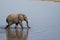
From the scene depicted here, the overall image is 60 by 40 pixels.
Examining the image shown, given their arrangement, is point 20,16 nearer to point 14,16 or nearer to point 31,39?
point 14,16

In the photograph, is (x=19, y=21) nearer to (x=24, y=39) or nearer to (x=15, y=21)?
(x=15, y=21)

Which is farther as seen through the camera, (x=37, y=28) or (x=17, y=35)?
(x=37, y=28)

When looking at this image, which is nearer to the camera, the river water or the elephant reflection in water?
the elephant reflection in water

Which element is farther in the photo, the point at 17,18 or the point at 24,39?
the point at 17,18

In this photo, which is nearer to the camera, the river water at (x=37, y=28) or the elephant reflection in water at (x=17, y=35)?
the elephant reflection in water at (x=17, y=35)

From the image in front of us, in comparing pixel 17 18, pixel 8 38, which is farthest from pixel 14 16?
pixel 8 38

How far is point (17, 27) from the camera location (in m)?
3.12

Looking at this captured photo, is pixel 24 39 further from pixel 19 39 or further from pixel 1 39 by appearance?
pixel 1 39

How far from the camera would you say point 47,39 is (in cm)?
214

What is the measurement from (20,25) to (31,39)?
0.90m

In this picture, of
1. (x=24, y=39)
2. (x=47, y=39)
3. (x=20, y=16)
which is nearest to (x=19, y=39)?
(x=24, y=39)

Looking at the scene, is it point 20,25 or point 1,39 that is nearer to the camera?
point 1,39

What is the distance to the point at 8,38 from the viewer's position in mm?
2191

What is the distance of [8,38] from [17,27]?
0.93 m
